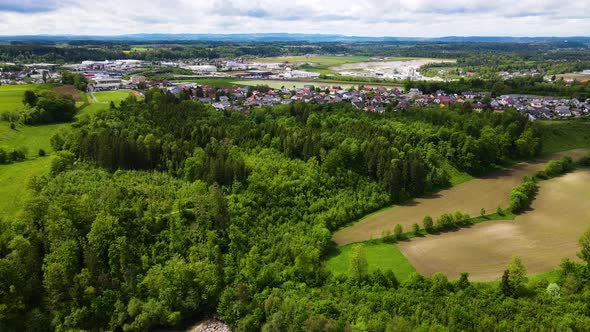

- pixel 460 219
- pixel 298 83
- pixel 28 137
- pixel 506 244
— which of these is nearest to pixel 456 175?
pixel 460 219

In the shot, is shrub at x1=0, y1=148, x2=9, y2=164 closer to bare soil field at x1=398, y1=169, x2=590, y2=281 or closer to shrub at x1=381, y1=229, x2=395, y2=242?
shrub at x1=381, y1=229, x2=395, y2=242

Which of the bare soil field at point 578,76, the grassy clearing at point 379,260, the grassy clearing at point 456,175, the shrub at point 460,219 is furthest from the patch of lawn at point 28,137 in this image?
the bare soil field at point 578,76

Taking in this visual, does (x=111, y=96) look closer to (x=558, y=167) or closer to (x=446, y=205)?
(x=446, y=205)

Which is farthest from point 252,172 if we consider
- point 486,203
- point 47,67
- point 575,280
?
point 47,67

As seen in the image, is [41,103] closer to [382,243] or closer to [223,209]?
[223,209]

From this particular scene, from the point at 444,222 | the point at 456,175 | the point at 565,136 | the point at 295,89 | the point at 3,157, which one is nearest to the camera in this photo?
the point at 444,222

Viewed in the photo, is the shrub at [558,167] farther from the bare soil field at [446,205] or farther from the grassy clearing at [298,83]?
the grassy clearing at [298,83]
